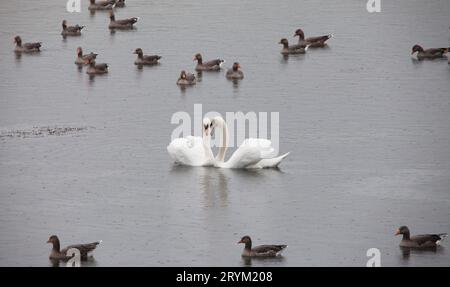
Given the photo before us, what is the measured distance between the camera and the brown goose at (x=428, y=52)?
165ft

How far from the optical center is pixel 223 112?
4181cm

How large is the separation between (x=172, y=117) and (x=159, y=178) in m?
7.00

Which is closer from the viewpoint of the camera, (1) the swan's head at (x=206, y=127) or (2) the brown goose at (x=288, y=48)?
(1) the swan's head at (x=206, y=127)

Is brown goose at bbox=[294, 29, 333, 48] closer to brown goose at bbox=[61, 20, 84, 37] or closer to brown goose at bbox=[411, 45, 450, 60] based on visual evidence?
brown goose at bbox=[411, 45, 450, 60]

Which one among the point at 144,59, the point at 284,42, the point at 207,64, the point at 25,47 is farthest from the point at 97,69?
the point at 284,42

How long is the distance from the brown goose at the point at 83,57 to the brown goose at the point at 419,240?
2274 cm

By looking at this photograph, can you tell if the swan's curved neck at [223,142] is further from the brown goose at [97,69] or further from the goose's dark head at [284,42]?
the goose's dark head at [284,42]

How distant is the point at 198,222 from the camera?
3102 cm

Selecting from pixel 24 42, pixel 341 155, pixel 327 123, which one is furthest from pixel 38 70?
pixel 341 155

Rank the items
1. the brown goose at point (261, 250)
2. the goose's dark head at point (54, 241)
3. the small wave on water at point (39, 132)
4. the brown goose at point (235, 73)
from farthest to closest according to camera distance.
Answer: the brown goose at point (235, 73)
the small wave on water at point (39, 132)
the goose's dark head at point (54, 241)
the brown goose at point (261, 250)

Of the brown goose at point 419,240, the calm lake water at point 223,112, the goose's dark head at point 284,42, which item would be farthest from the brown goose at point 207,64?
the brown goose at point 419,240

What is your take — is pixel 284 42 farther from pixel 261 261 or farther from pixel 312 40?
pixel 261 261
